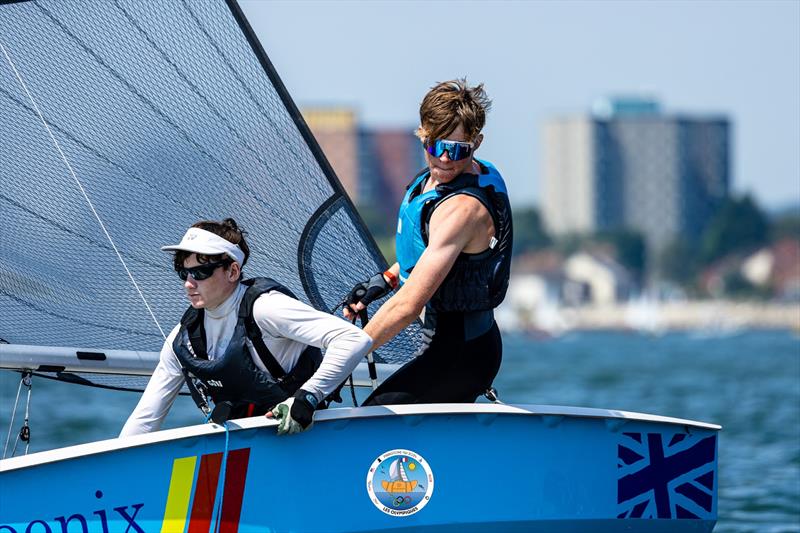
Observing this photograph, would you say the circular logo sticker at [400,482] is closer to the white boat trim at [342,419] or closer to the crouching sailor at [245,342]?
the white boat trim at [342,419]

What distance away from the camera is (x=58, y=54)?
483cm

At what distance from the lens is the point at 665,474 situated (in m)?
4.34

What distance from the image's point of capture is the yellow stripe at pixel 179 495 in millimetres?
3850

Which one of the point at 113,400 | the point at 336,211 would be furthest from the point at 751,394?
the point at 336,211

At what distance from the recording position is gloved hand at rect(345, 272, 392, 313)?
15.2 feet

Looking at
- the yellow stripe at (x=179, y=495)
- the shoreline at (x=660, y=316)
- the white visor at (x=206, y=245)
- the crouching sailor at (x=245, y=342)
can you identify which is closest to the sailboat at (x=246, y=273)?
the yellow stripe at (x=179, y=495)

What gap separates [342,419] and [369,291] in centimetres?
74

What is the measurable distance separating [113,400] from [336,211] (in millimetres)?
14741

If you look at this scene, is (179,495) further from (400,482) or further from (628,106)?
(628,106)

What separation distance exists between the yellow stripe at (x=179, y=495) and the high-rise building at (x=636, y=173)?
127265 mm

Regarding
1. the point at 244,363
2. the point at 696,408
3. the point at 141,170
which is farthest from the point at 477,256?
the point at 696,408

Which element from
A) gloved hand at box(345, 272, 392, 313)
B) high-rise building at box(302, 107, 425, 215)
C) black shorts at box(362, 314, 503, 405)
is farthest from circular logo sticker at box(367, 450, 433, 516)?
high-rise building at box(302, 107, 425, 215)

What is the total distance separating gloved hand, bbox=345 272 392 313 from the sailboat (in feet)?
1.03

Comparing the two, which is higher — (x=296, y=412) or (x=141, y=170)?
(x=141, y=170)
